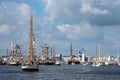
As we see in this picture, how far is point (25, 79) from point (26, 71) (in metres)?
50.2

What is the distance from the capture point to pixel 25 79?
4702 inches

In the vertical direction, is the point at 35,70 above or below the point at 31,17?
below

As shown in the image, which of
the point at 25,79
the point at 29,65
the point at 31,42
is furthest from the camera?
the point at 31,42

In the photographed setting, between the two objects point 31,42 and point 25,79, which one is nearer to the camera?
point 25,79

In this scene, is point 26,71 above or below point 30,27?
below

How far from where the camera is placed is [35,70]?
16962cm

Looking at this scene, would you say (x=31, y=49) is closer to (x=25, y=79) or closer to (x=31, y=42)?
(x=31, y=42)

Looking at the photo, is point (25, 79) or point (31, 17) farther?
point (31, 17)

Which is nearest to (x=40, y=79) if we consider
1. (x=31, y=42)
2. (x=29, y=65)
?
(x=29, y=65)

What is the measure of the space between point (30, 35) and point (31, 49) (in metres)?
6.02

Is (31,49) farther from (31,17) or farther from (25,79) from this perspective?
(25,79)

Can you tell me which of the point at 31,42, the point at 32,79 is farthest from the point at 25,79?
the point at 31,42

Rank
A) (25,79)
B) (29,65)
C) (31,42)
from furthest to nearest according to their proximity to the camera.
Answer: (31,42)
(29,65)
(25,79)

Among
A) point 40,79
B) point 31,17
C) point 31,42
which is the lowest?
point 40,79
